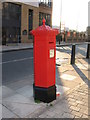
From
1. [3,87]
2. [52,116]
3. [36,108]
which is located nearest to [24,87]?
[3,87]

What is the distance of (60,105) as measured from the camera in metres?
3.82

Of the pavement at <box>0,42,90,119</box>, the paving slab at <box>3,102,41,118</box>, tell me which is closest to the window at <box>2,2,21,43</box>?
the pavement at <box>0,42,90,119</box>

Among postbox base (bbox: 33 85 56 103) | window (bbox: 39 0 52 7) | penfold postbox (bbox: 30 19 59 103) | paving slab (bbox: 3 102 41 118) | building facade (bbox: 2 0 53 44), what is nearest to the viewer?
paving slab (bbox: 3 102 41 118)

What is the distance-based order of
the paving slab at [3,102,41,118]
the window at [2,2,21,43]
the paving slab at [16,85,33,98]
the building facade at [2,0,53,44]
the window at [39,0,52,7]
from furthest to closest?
the window at [39,0,52,7] → the building facade at [2,0,53,44] → the window at [2,2,21,43] → the paving slab at [16,85,33,98] → the paving slab at [3,102,41,118]

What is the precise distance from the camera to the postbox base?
3.86 meters

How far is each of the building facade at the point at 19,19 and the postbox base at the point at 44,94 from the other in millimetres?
20204

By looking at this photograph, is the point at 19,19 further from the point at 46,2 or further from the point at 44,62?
the point at 44,62

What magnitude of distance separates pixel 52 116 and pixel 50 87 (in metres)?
0.81

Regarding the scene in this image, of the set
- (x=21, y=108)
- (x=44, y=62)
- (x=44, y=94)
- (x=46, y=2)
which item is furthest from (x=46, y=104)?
(x=46, y=2)

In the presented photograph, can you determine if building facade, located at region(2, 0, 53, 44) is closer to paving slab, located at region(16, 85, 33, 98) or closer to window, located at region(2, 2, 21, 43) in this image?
window, located at region(2, 2, 21, 43)

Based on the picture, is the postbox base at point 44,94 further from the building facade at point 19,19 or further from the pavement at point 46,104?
the building facade at point 19,19

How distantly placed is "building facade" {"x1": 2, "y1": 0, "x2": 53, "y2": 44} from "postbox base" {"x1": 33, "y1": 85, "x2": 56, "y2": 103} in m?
20.2

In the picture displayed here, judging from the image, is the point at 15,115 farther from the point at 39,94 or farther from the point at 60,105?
the point at 60,105

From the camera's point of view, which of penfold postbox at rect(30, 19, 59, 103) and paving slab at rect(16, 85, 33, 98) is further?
paving slab at rect(16, 85, 33, 98)
